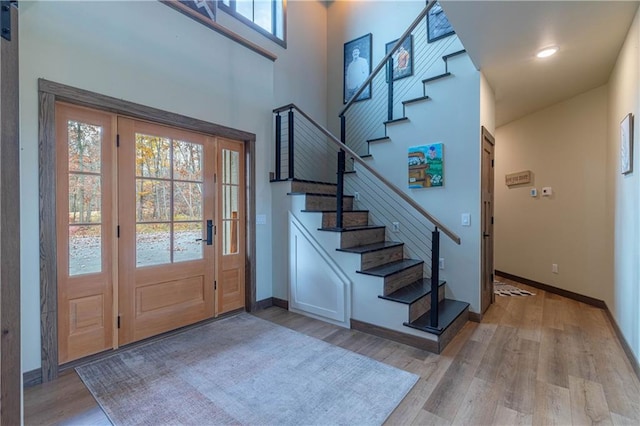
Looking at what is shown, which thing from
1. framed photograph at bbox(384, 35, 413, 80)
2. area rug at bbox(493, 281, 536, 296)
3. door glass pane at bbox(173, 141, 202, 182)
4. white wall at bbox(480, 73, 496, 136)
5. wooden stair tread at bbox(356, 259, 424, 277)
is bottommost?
area rug at bbox(493, 281, 536, 296)

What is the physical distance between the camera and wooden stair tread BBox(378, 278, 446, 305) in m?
2.76

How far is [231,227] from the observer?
3510mm

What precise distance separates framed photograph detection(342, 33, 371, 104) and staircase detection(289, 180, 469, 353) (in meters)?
1.95

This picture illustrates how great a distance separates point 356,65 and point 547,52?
2.79 metres

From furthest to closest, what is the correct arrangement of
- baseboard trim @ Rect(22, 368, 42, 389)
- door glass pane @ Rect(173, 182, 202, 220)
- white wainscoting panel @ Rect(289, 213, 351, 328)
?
1. white wainscoting panel @ Rect(289, 213, 351, 328)
2. door glass pane @ Rect(173, 182, 202, 220)
3. baseboard trim @ Rect(22, 368, 42, 389)

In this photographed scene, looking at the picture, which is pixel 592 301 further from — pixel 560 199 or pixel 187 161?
pixel 187 161

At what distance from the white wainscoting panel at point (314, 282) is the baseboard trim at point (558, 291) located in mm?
3147

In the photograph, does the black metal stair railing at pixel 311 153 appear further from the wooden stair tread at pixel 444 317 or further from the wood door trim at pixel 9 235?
the wood door trim at pixel 9 235

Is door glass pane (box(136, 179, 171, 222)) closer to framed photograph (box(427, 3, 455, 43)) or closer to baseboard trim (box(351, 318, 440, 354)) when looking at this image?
baseboard trim (box(351, 318, 440, 354))

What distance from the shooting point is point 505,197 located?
16.5 ft

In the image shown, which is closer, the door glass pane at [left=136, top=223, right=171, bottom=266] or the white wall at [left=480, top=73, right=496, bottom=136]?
the door glass pane at [left=136, top=223, right=171, bottom=266]

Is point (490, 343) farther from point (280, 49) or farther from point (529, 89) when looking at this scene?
point (280, 49)

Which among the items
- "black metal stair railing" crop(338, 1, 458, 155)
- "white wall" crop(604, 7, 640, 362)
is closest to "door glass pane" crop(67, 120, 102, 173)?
"black metal stair railing" crop(338, 1, 458, 155)

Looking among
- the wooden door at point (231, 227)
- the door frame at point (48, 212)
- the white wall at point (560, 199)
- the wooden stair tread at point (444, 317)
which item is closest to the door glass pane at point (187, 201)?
the wooden door at point (231, 227)
